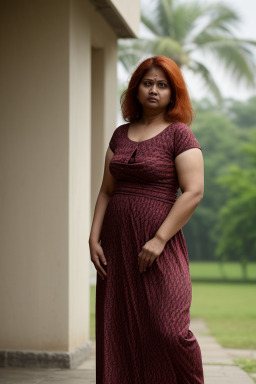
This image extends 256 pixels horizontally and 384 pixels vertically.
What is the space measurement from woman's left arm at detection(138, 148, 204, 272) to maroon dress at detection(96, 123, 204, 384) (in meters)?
0.05

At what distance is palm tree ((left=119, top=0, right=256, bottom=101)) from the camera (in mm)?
25000

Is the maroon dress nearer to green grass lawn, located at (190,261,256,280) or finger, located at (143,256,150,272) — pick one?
finger, located at (143,256,150,272)

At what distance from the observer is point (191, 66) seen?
25781 millimetres

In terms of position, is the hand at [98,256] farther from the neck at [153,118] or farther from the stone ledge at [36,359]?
the stone ledge at [36,359]

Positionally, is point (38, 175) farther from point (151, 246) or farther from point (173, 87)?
point (151, 246)

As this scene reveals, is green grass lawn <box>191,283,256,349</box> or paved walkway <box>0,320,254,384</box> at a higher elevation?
paved walkway <box>0,320,254,384</box>

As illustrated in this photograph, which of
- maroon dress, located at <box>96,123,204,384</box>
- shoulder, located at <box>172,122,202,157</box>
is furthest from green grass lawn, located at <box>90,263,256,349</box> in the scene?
shoulder, located at <box>172,122,202,157</box>

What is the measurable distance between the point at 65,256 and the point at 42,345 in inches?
28.6

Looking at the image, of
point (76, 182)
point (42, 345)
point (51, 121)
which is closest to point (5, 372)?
point (42, 345)

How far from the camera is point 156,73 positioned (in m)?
3.36

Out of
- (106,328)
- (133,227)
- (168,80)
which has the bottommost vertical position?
(106,328)

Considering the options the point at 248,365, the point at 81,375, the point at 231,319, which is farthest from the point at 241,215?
the point at 81,375

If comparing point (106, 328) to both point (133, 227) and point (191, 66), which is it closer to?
point (133, 227)

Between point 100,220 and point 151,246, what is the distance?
0.43m
